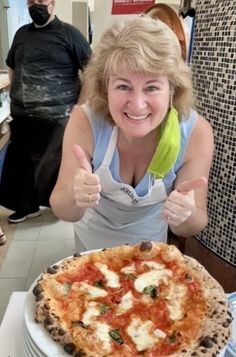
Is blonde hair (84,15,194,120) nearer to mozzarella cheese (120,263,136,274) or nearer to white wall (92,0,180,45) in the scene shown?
mozzarella cheese (120,263,136,274)

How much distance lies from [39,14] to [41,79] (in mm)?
349

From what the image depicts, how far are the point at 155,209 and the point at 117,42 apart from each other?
459 millimetres

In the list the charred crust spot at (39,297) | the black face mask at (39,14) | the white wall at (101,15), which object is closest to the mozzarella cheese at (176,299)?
the charred crust spot at (39,297)

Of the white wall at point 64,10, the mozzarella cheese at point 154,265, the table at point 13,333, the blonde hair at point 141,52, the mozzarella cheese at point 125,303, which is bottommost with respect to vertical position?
the table at point 13,333

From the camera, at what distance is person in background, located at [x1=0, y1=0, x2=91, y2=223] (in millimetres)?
2154

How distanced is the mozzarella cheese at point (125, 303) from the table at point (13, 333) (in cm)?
17

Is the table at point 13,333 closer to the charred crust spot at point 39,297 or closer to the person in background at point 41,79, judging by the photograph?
the charred crust spot at point 39,297

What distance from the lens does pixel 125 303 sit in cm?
67

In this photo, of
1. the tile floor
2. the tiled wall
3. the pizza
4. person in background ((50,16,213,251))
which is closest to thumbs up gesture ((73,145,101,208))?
person in background ((50,16,213,251))

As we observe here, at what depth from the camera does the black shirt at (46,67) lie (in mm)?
2154

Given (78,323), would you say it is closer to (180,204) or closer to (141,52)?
(180,204)

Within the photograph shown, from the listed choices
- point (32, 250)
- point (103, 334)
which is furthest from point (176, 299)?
point (32, 250)

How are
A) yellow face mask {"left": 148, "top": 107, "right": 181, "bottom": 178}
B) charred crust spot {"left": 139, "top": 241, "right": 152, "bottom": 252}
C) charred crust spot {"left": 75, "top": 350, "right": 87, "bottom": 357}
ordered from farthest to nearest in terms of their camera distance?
yellow face mask {"left": 148, "top": 107, "right": 181, "bottom": 178} → charred crust spot {"left": 139, "top": 241, "right": 152, "bottom": 252} → charred crust spot {"left": 75, "top": 350, "right": 87, "bottom": 357}

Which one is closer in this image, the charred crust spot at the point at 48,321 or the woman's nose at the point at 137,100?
the charred crust spot at the point at 48,321
